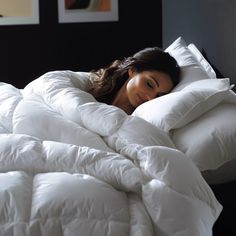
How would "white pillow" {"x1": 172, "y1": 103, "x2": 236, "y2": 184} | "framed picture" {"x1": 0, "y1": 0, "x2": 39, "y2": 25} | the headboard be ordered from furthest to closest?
1. "framed picture" {"x1": 0, "y1": 0, "x2": 39, "y2": 25}
2. the headboard
3. "white pillow" {"x1": 172, "y1": 103, "x2": 236, "y2": 184}

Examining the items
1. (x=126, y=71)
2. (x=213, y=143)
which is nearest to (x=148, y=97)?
(x=126, y=71)

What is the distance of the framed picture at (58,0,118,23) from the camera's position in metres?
3.37

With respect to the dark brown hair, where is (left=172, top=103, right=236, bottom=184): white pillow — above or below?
below

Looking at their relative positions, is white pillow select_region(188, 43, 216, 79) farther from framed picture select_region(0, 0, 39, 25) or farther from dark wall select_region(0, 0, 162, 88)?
framed picture select_region(0, 0, 39, 25)

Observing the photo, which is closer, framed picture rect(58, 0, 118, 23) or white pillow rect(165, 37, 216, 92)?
white pillow rect(165, 37, 216, 92)

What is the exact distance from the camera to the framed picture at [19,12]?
11.0 feet

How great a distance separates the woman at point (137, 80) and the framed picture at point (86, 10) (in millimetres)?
1244

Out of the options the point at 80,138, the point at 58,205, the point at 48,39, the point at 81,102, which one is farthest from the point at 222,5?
the point at 48,39

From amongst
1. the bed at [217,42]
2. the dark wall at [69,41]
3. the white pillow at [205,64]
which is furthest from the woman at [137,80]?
the dark wall at [69,41]

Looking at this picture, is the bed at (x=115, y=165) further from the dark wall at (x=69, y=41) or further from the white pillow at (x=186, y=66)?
the dark wall at (x=69, y=41)

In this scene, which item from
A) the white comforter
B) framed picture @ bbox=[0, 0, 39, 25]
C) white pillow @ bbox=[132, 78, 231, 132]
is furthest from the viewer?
framed picture @ bbox=[0, 0, 39, 25]

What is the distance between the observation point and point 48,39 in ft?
11.2

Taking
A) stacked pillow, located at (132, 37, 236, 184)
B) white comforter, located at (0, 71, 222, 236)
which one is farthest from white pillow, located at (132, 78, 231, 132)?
white comforter, located at (0, 71, 222, 236)

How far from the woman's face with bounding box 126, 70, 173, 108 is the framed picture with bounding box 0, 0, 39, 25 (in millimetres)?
1572
